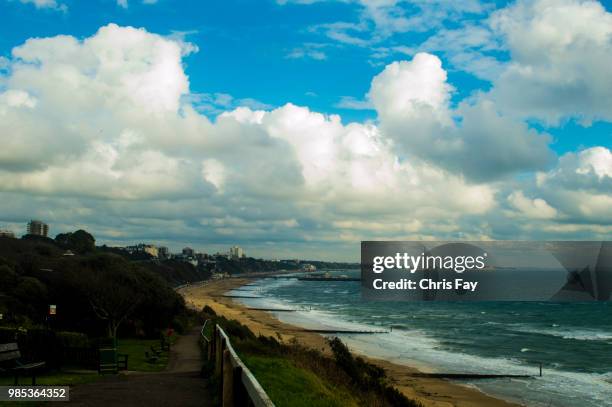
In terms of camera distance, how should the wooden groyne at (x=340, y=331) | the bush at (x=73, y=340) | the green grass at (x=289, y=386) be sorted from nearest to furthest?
the green grass at (x=289, y=386), the bush at (x=73, y=340), the wooden groyne at (x=340, y=331)

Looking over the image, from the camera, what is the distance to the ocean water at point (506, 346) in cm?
3241

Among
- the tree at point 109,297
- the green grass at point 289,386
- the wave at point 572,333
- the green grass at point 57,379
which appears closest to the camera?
the green grass at point 57,379

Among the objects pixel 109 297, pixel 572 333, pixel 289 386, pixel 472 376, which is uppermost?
pixel 109 297

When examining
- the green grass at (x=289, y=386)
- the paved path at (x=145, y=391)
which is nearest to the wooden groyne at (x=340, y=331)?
the green grass at (x=289, y=386)

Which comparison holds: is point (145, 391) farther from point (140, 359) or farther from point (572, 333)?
point (572, 333)

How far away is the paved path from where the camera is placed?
10070 mm

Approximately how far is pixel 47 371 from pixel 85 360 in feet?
4.96

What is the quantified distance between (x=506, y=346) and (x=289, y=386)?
43.2 meters

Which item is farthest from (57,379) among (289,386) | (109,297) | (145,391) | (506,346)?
(506,346)

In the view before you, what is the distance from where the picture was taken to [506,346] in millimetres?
51844

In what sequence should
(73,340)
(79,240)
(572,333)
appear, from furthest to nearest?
(79,240) → (572,333) → (73,340)

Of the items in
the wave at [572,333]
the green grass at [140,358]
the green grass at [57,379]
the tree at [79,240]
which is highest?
the tree at [79,240]

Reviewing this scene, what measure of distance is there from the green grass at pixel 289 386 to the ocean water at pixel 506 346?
1780cm

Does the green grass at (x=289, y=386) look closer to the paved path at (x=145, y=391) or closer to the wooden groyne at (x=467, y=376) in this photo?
the paved path at (x=145, y=391)
